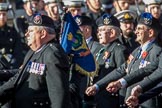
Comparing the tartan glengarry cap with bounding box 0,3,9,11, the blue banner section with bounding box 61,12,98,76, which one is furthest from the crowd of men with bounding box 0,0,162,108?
the tartan glengarry cap with bounding box 0,3,9,11

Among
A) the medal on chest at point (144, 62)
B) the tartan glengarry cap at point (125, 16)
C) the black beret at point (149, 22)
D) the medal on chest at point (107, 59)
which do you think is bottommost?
the medal on chest at point (107, 59)

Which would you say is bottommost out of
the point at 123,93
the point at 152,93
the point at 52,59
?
the point at 123,93

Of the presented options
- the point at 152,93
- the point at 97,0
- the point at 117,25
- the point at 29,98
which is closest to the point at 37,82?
the point at 29,98

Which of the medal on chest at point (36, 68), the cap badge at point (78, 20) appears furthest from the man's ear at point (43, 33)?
the cap badge at point (78, 20)

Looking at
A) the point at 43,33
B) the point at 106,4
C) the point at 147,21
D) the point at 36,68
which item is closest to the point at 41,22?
the point at 43,33

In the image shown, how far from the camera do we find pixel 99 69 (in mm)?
10852

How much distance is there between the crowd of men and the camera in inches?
319

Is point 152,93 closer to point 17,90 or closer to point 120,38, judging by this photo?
point 17,90

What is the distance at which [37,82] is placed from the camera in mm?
8148

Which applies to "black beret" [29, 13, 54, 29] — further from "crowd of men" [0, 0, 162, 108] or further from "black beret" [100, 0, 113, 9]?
"black beret" [100, 0, 113, 9]

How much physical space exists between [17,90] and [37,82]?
14.0 inches

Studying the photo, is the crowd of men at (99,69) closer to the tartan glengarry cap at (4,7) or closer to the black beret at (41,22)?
the black beret at (41,22)

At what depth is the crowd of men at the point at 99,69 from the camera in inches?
319

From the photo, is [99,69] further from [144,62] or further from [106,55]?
[144,62]
